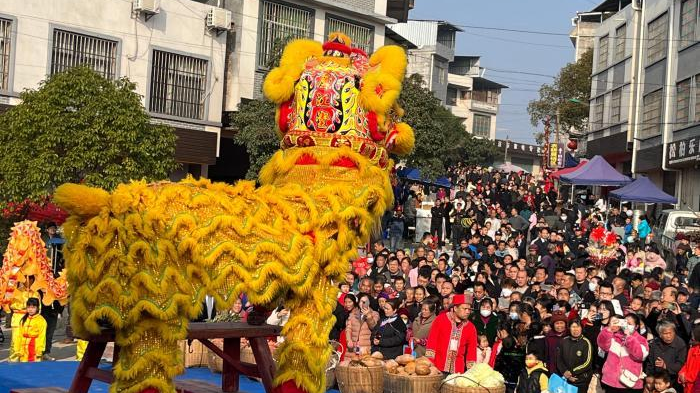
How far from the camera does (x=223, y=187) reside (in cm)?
706

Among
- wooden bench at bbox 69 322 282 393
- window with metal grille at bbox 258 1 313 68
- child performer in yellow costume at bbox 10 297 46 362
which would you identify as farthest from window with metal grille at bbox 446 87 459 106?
wooden bench at bbox 69 322 282 393

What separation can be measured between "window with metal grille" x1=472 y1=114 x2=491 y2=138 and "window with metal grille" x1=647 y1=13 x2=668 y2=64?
39457 mm

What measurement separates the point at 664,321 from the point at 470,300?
8.72 ft

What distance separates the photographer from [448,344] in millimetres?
11227

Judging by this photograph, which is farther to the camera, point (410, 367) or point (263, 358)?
point (410, 367)

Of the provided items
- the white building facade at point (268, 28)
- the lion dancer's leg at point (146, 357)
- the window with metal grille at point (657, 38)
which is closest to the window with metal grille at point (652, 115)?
the window with metal grille at point (657, 38)

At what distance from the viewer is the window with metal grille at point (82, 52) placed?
2469cm

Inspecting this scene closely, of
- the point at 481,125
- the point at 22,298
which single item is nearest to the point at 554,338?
the point at 22,298

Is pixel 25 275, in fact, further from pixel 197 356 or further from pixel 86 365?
pixel 86 365

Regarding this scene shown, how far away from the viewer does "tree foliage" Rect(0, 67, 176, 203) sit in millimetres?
18844

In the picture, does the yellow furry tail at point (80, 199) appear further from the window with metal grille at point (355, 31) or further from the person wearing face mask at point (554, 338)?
the window with metal grille at point (355, 31)

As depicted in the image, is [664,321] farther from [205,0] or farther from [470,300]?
[205,0]

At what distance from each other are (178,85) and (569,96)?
2465 centimetres

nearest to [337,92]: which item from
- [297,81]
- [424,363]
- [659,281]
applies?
[297,81]
